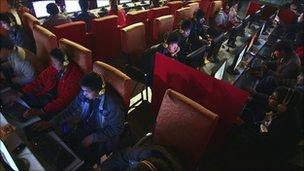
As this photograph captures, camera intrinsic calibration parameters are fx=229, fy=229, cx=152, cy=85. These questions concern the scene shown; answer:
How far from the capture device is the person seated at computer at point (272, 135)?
1748 millimetres

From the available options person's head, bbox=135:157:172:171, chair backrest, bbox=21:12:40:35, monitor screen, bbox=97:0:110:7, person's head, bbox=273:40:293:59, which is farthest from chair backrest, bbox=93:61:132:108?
monitor screen, bbox=97:0:110:7

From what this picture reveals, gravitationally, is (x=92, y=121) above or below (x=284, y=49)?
below

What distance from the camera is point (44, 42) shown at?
98.5 inches

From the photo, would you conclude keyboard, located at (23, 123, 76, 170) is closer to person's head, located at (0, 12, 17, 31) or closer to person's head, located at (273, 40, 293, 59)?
person's head, located at (0, 12, 17, 31)

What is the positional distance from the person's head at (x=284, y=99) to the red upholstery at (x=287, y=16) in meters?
3.77

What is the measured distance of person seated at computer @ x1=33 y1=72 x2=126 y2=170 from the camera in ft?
5.41

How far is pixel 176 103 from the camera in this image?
1.60 meters

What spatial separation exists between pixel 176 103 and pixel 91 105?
27.0 inches

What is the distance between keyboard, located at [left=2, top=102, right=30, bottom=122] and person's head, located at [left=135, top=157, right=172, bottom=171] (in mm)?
902

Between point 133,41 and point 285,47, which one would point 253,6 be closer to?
point 285,47

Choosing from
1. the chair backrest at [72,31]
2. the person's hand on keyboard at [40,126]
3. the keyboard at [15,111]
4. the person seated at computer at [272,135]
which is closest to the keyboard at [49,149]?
the person's hand on keyboard at [40,126]

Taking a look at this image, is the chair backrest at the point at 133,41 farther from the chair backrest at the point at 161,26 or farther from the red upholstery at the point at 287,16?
the red upholstery at the point at 287,16

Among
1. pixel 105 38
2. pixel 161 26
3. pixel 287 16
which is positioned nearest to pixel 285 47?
pixel 161 26

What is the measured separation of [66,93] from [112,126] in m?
0.61
